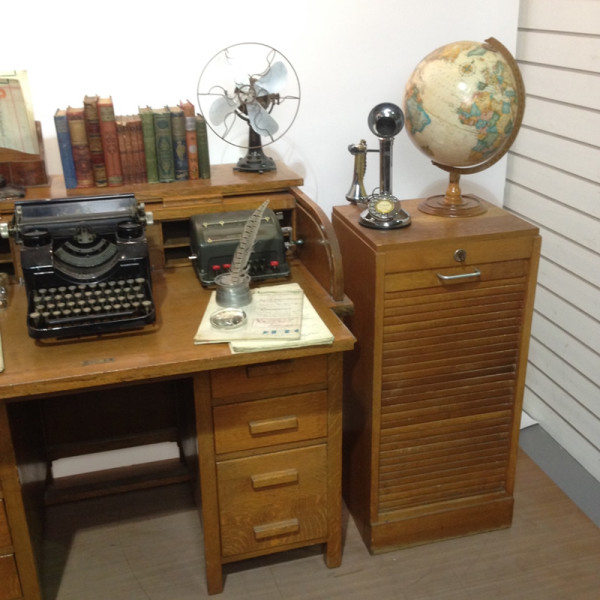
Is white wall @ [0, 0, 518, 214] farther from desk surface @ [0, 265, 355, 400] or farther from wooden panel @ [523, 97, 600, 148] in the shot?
desk surface @ [0, 265, 355, 400]

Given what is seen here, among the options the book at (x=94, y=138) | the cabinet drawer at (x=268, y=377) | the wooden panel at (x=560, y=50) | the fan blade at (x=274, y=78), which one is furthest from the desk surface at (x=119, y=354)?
the wooden panel at (x=560, y=50)

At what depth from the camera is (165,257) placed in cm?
237

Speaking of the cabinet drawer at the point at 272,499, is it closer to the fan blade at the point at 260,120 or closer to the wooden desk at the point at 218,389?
the wooden desk at the point at 218,389

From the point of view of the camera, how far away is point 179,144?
2.28 meters

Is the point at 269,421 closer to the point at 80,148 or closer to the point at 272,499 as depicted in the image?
the point at 272,499

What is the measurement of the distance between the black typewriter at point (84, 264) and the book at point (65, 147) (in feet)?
0.57

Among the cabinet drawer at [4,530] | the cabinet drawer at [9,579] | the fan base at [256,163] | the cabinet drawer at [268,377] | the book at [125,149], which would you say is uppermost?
the book at [125,149]

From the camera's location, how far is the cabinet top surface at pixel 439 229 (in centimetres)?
209

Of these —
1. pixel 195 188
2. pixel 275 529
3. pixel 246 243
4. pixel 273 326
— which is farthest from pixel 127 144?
pixel 275 529

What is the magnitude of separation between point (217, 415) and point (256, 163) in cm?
86

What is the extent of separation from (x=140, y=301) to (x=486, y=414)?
1159 millimetres

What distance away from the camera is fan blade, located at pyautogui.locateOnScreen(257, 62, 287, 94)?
2.29 meters

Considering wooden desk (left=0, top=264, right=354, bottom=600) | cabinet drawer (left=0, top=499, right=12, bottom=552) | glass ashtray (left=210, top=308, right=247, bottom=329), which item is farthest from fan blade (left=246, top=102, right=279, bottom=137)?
cabinet drawer (left=0, top=499, right=12, bottom=552)

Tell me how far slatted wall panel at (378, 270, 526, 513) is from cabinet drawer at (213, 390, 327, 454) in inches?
10.5
